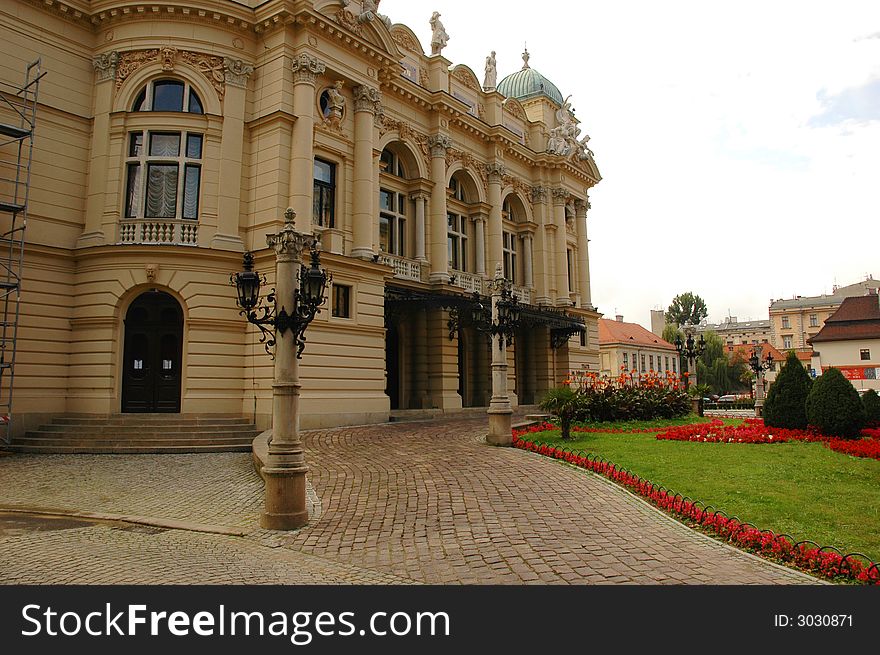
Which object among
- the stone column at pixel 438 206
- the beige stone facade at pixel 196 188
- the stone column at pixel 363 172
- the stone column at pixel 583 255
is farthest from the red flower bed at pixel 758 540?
the stone column at pixel 583 255

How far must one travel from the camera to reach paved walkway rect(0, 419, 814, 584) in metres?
7.02

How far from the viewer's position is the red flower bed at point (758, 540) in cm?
662

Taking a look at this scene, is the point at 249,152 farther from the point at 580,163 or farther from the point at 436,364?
the point at 580,163

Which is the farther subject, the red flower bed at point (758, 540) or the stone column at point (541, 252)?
the stone column at point (541, 252)

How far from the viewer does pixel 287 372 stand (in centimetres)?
1005

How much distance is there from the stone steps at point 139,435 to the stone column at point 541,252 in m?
22.0

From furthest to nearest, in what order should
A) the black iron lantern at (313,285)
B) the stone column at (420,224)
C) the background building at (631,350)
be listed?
the background building at (631,350) < the stone column at (420,224) < the black iron lantern at (313,285)

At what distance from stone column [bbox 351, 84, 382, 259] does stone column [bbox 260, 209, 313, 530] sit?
13397 millimetres

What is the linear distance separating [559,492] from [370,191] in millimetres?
16635

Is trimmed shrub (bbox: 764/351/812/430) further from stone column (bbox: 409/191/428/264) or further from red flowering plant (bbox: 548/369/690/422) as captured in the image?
stone column (bbox: 409/191/428/264)

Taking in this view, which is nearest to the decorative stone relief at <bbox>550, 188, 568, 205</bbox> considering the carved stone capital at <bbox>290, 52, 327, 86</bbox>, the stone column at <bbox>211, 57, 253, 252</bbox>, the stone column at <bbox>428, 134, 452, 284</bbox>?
the stone column at <bbox>428, 134, 452, 284</bbox>

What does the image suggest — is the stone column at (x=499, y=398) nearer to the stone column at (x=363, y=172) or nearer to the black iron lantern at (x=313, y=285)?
the stone column at (x=363, y=172)

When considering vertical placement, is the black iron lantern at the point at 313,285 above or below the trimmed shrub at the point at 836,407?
above

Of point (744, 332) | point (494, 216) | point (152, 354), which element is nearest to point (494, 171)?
point (494, 216)
